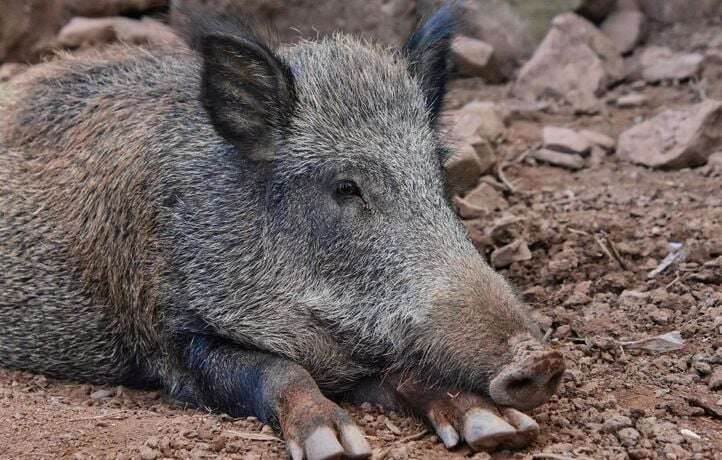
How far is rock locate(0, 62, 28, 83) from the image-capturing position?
23.3 feet

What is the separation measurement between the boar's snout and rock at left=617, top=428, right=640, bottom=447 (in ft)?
1.02

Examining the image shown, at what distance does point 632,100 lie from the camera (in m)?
7.62

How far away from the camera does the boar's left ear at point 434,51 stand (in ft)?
15.8

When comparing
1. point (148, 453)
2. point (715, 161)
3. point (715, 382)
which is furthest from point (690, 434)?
point (715, 161)

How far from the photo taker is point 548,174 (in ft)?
22.0

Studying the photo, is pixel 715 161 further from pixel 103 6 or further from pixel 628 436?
pixel 103 6

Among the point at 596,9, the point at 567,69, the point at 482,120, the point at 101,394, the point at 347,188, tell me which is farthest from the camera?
the point at 596,9

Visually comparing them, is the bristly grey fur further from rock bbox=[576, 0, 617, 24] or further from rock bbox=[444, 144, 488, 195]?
rock bbox=[576, 0, 617, 24]

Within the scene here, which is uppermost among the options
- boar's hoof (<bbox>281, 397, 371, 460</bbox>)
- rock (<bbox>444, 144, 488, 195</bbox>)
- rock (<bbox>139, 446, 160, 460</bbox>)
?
rock (<bbox>444, 144, 488, 195</bbox>)

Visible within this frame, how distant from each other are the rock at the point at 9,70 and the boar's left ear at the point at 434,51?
3416 millimetres

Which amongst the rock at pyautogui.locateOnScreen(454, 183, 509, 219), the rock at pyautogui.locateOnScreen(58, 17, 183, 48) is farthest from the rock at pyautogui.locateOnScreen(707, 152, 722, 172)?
the rock at pyautogui.locateOnScreen(58, 17, 183, 48)

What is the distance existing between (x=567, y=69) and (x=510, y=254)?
295cm

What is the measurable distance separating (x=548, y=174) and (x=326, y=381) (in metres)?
3.02

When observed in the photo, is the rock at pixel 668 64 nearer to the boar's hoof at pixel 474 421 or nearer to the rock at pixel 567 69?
the rock at pixel 567 69
